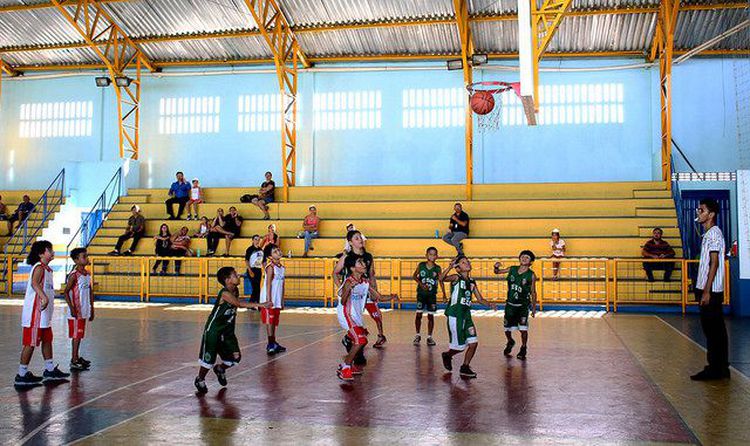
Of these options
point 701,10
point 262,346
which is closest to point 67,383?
point 262,346

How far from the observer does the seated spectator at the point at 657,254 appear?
17.7m

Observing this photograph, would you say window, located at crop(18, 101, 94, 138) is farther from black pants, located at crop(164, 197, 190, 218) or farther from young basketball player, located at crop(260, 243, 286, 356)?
young basketball player, located at crop(260, 243, 286, 356)

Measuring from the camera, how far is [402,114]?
2588cm

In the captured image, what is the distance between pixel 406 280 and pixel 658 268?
6.77 m

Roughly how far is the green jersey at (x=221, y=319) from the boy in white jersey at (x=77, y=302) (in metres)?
2.40

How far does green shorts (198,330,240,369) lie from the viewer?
24.9ft

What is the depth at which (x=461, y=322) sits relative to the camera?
870 cm

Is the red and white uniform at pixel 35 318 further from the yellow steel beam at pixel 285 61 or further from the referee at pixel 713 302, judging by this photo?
the yellow steel beam at pixel 285 61

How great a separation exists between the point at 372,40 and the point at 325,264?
9.87 m

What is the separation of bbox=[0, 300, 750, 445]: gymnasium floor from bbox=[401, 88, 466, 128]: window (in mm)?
14784

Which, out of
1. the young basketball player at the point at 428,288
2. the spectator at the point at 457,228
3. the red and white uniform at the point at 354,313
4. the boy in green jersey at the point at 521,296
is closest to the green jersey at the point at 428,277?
the young basketball player at the point at 428,288

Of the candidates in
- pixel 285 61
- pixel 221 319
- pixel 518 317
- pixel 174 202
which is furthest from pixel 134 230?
pixel 221 319

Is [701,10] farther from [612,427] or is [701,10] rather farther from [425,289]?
[612,427]

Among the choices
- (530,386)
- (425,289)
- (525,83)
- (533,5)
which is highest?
(533,5)
